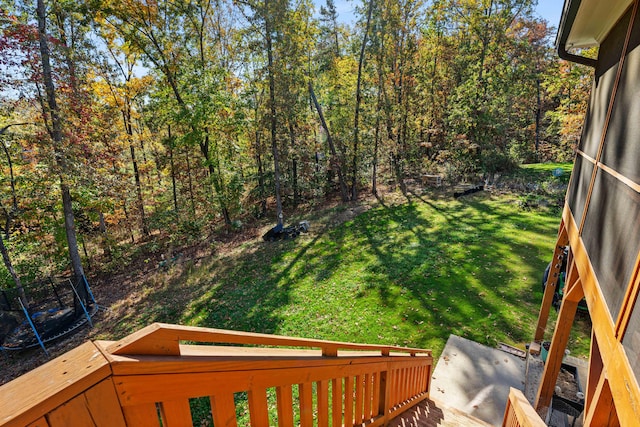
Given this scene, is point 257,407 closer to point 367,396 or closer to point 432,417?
point 367,396

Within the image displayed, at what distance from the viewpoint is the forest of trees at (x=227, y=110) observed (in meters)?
8.71

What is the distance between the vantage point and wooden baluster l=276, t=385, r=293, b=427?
1.49m

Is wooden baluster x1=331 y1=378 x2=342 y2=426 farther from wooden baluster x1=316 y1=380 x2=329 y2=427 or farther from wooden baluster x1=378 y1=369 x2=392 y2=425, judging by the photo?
wooden baluster x1=378 y1=369 x2=392 y2=425

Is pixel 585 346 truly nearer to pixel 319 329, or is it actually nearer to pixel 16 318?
pixel 319 329

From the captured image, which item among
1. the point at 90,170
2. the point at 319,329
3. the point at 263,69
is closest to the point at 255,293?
the point at 319,329

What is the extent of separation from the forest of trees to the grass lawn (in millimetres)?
3309

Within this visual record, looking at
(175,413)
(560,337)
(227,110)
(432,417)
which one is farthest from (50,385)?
(227,110)

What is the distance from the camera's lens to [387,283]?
26.4 feet

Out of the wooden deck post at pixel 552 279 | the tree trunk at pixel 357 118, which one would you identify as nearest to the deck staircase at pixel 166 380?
the wooden deck post at pixel 552 279

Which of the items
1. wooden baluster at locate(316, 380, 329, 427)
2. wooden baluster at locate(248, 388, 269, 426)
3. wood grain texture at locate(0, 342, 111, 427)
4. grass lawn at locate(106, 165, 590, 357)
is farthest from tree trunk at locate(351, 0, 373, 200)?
wood grain texture at locate(0, 342, 111, 427)

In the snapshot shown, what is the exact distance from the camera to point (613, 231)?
6.19ft

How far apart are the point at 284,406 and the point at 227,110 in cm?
1343

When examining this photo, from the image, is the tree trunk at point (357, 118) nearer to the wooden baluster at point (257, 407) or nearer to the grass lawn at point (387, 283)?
the grass lawn at point (387, 283)

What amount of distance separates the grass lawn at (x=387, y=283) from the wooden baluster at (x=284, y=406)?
193 inches
